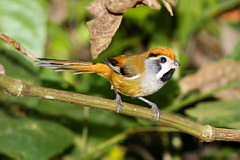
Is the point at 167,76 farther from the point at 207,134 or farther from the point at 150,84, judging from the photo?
the point at 207,134

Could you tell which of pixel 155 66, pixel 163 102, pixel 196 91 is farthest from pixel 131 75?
pixel 196 91

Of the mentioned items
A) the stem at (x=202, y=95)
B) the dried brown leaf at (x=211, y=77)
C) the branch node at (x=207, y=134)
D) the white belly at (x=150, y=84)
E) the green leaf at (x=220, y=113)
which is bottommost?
the branch node at (x=207, y=134)

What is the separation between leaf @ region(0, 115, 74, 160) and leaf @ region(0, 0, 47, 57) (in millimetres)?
539

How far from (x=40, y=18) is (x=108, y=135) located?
1.11 metres

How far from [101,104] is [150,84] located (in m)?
0.83

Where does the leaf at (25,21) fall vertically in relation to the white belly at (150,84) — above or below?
above

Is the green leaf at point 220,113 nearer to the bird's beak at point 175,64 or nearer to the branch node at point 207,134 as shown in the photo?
the bird's beak at point 175,64

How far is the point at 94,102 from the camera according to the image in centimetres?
194

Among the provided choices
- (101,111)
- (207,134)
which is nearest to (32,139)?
(101,111)

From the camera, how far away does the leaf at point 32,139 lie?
2.92m

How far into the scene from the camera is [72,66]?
2.45m

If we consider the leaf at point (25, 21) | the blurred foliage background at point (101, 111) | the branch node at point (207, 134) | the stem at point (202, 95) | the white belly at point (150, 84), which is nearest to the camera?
the branch node at point (207, 134)

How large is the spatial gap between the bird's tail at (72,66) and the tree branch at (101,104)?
294 mm

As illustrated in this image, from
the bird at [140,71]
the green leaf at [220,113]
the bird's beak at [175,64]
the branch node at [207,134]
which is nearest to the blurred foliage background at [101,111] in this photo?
the green leaf at [220,113]
